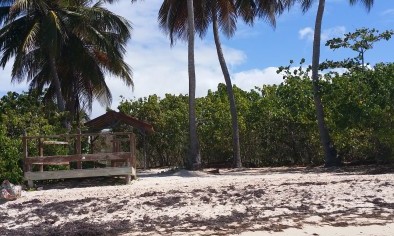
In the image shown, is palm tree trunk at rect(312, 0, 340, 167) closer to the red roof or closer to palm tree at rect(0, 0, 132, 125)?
the red roof

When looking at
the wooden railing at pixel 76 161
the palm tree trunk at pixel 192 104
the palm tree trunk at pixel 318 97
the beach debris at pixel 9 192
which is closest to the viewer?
the beach debris at pixel 9 192

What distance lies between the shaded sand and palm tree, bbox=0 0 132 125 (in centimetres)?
949

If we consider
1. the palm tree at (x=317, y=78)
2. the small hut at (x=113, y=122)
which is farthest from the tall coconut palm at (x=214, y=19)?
the small hut at (x=113, y=122)

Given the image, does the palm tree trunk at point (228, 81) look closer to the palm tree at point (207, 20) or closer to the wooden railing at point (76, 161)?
the palm tree at point (207, 20)

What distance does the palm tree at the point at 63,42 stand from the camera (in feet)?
73.3

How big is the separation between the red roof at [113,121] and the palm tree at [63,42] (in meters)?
2.62

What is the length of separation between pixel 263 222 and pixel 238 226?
49 cm

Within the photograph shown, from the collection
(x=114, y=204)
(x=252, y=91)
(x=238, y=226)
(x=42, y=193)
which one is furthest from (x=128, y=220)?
(x=252, y=91)

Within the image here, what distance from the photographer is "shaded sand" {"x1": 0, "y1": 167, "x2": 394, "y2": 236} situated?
9961 mm

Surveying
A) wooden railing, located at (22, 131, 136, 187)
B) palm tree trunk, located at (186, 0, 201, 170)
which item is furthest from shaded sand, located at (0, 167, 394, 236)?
palm tree trunk, located at (186, 0, 201, 170)

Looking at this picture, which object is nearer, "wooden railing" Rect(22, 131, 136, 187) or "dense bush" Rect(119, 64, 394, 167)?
"wooden railing" Rect(22, 131, 136, 187)

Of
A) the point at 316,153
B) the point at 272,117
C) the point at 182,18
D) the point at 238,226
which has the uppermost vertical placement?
the point at 182,18

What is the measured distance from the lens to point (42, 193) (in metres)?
15.0

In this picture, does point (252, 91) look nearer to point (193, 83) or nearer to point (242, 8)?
point (242, 8)
